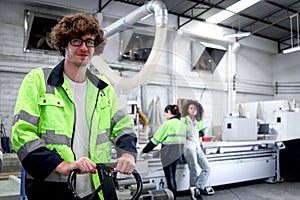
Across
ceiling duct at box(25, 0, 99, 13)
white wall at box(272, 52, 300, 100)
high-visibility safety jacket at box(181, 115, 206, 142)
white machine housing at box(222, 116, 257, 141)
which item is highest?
ceiling duct at box(25, 0, 99, 13)

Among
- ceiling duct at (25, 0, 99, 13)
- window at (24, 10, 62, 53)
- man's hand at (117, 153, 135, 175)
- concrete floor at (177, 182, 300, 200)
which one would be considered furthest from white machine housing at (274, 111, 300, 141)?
man's hand at (117, 153, 135, 175)

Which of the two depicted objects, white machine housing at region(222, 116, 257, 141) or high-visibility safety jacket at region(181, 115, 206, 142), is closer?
high-visibility safety jacket at region(181, 115, 206, 142)

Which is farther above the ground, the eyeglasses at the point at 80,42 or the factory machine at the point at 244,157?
the eyeglasses at the point at 80,42

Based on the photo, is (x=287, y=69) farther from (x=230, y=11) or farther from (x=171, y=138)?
(x=171, y=138)

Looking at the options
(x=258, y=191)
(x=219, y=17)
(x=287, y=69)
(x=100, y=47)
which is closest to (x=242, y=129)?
(x=258, y=191)

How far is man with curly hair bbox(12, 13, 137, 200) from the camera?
826 mm

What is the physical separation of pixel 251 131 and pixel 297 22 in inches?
200

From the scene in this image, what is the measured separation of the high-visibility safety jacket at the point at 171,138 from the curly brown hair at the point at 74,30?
39 cm

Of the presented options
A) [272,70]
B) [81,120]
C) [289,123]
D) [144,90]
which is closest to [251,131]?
[289,123]

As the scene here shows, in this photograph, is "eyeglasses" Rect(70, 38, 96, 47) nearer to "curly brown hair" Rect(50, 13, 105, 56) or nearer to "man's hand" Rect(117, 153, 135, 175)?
"curly brown hair" Rect(50, 13, 105, 56)

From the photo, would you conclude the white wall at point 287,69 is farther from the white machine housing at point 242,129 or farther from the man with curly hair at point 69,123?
the man with curly hair at point 69,123

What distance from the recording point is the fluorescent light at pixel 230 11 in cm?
731

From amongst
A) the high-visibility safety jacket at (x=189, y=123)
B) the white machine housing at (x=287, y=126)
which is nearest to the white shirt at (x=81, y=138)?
the high-visibility safety jacket at (x=189, y=123)

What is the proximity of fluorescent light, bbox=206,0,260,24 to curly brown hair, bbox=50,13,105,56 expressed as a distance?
23.0 feet
